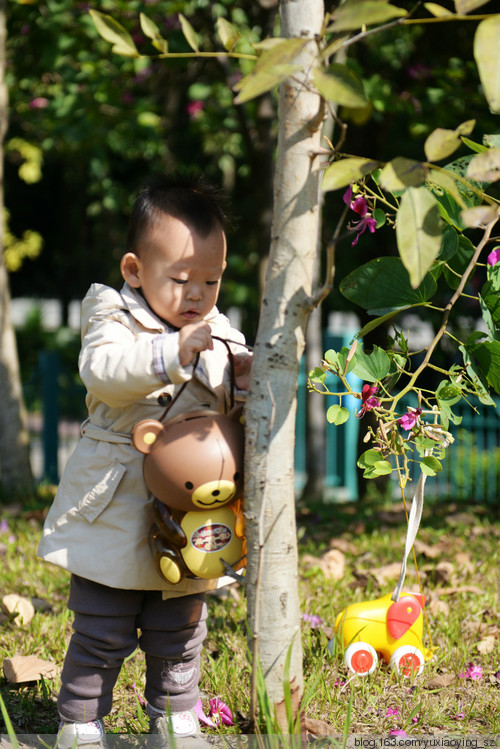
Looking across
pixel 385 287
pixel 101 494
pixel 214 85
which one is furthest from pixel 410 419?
pixel 214 85

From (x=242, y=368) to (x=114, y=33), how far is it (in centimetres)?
84

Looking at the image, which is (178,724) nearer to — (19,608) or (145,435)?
(145,435)

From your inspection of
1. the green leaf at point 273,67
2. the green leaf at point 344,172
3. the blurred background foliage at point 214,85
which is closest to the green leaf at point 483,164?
the green leaf at point 344,172

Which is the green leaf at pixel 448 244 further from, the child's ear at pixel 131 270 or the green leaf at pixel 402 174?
the child's ear at pixel 131 270

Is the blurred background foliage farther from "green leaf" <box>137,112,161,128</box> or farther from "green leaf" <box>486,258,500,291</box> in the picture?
"green leaf" <box>486,258,500,291</box>

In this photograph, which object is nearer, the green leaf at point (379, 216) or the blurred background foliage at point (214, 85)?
the green leaf at point (379, 216)

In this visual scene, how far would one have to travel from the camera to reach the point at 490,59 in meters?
1.09

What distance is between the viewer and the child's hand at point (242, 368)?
196 centimetres

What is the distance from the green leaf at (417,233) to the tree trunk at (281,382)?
38 cm

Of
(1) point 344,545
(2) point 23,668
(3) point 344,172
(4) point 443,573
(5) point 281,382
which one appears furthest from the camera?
(1) point 344,545

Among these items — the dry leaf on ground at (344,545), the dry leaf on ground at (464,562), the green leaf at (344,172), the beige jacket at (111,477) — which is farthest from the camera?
the dry leaf on ground at (344,545)

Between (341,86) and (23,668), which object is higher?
(341,86)

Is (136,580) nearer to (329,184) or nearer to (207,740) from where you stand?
(207,740)

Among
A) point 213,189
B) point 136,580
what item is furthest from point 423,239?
point 136,580
